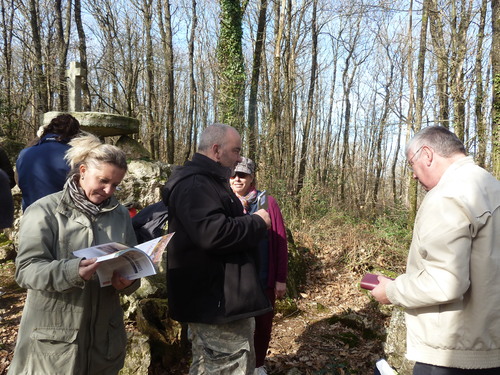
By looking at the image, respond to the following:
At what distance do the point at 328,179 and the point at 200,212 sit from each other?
39.7 ft

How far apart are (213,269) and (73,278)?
2.70 ft

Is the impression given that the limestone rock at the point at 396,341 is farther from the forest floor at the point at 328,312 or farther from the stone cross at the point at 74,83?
the stone cross at the point at 74,83

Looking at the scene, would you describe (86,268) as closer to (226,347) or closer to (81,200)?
(81,200)

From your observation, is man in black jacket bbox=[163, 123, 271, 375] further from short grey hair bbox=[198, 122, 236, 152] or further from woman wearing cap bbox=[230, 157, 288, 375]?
woman wearing cap bbox=[230, 157, 288, 375]

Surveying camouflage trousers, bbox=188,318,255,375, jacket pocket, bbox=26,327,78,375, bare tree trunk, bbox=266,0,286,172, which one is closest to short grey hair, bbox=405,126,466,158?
camouflage trousers, bbox=188,318,255,375

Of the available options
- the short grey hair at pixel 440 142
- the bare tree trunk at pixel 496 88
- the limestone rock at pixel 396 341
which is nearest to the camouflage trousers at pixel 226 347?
the short grey hair at pixel 440 142

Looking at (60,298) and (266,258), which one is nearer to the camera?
(60,298)

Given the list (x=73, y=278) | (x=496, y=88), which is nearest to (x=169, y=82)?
(x=496, y=88)

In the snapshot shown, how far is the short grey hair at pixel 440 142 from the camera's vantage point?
2074 millimetres

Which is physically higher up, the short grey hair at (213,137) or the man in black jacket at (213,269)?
the short grey hair at (213,137)

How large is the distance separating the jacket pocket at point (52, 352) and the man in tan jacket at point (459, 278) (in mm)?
1814

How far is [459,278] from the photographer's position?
1819mm

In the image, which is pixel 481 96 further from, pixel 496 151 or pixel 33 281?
pixel 33 281

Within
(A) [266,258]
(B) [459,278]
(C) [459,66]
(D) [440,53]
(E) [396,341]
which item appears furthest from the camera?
(D) [440,53]
